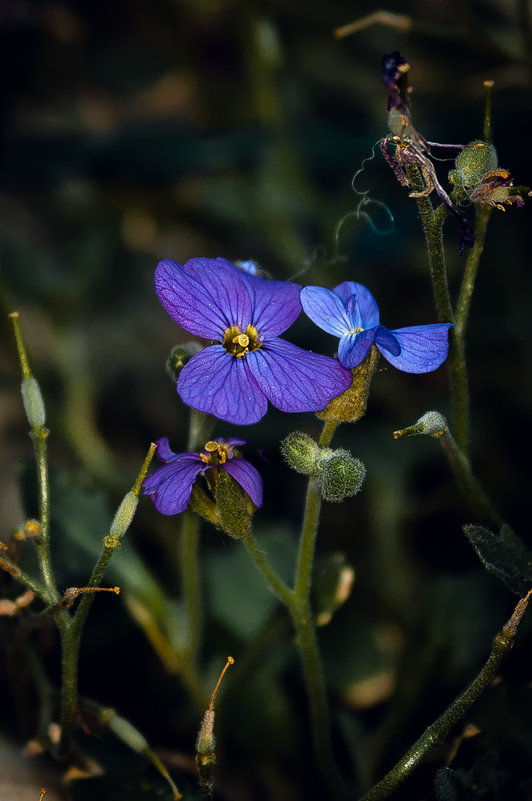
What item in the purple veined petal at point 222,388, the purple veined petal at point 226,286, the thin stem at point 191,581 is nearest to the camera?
the purple veined petal at point 222,388

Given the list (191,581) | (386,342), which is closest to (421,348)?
(386,342)

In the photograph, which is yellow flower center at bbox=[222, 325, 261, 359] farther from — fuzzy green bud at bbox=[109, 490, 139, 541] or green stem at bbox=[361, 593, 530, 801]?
green stem at bbox=[361, 593, 530, 801]

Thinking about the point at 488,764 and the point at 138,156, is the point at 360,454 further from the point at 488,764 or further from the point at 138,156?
the point at 138,156

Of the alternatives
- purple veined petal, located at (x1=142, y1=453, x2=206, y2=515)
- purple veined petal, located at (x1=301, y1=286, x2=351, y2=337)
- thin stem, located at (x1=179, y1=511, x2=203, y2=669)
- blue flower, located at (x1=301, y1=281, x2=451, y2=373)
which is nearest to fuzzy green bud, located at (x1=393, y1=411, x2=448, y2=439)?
blue flower, located at (x1=301, y1=281, x2=451, y2=373)

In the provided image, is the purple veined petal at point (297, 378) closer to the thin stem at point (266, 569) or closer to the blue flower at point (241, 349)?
the blue flower at point (241, 349)

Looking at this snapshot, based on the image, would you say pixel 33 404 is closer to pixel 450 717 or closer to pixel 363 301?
pixel 363 301

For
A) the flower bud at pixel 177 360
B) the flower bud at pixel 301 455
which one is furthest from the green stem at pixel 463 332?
the flower bud at pixel 177 360
